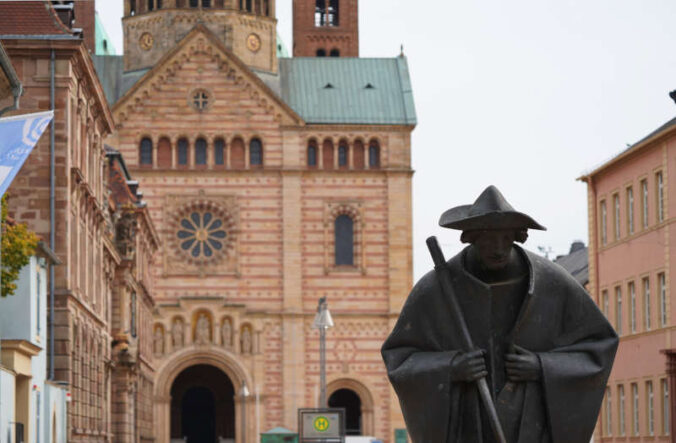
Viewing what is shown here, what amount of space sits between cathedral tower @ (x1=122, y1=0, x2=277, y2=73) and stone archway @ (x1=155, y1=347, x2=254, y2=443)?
13595 millimetres

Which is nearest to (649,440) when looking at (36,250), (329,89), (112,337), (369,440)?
(369,440)

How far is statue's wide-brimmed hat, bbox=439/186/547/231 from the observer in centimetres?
768

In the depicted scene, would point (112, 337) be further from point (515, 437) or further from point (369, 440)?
point (515, 437)

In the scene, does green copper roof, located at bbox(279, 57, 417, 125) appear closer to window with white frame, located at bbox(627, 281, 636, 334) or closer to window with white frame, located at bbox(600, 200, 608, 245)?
window with white frame, located at bbox(600, 200, 608, 245)

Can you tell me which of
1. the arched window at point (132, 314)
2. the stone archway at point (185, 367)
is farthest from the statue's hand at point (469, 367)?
the stone archway at point (185, 367)

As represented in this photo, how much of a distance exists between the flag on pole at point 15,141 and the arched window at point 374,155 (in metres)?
52.9

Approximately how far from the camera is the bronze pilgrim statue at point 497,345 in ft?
25.4

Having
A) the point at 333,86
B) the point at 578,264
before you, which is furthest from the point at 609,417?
the point at 333,86

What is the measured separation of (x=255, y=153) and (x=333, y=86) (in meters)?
5.76

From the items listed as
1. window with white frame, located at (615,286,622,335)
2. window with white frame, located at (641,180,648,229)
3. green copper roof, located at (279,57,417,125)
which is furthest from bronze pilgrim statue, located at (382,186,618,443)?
green copper roof, located at (279,57,417,125)

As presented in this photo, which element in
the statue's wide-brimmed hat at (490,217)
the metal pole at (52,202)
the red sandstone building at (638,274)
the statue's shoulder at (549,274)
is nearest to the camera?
A: the statue's wide-brimmed hat at (490,217)

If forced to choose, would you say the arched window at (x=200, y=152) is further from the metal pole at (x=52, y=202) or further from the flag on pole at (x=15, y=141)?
the flag on pole at (x=15, y=141)

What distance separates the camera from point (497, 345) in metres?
7.89

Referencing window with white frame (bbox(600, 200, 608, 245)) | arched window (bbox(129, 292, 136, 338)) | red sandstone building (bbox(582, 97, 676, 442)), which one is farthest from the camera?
arched window (bbox(129, 292, 136, 338))
